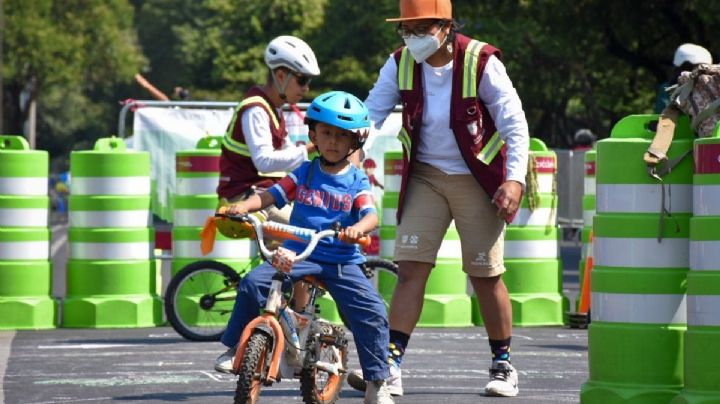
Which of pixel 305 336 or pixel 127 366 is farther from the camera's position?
pixel 127 366

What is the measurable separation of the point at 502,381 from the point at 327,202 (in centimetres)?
164

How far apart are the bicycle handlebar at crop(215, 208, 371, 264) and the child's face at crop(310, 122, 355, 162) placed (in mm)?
477

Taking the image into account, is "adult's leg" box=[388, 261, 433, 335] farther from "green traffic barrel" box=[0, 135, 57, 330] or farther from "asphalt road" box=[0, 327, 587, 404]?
"green traffic barrel" box=[0, 135, 57, 330]

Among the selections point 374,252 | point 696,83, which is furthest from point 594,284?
point 374,252

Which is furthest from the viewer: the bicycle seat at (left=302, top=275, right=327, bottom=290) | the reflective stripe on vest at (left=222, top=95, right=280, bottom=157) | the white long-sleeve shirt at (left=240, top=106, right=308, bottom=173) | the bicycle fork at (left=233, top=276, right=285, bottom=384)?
the reflective stripe on vest at (left=222, top=95, right=280, bottom=157)

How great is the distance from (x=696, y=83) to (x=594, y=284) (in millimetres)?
996

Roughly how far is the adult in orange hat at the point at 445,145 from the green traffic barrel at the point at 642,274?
1.03 metres

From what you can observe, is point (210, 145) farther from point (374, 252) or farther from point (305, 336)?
point (305, 336)

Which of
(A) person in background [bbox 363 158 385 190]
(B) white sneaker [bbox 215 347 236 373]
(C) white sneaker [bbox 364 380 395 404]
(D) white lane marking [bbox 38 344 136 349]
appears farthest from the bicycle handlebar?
(A) person in background [bbox 363 158 385 190]

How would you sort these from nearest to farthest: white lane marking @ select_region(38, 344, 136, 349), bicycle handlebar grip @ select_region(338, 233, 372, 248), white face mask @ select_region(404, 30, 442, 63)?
bicycle handlebar grip @ select_region(338, 233, 372, 248) < white face mask @ select_region(404, 30, 442, 63) < white lane marking @ select_region(38, 344, 136, 349)

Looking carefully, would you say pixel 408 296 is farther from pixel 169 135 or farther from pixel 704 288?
pixel 169 135

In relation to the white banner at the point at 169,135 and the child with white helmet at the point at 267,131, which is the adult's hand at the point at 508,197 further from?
the white banner at the point at 169,135

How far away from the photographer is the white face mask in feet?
30.7

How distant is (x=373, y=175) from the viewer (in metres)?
21.4
